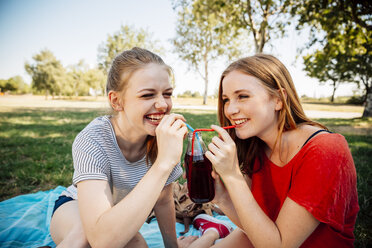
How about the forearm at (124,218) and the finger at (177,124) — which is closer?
the forearm at (124,218)

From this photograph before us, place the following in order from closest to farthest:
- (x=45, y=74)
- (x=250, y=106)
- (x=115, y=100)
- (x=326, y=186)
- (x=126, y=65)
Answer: (x=326, y=186) → (x=250, y=106) → (x=126, y=65) → (x=115, y=100) → (x=45, y=74)

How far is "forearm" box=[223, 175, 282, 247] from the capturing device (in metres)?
1.32

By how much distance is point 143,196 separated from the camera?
4.42 feet

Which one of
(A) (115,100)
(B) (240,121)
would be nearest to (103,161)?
(A) (115,100)

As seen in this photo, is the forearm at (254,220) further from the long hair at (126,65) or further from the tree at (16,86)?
the tree at (16,86)

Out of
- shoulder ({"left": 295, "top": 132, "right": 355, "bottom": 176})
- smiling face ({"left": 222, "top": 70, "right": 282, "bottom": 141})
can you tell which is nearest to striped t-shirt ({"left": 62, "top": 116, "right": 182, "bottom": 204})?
smiling face ({"left": 222, "top": 70, "right": 282, "bottom": 141})

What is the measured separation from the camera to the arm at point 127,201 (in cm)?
132

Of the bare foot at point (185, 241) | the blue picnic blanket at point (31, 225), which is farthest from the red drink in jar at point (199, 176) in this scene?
the blue picnic blanket at point (31, 225)

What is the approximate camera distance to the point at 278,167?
1716 mm

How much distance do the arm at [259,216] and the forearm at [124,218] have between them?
523 millimetres

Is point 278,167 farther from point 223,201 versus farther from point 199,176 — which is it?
point 199,176

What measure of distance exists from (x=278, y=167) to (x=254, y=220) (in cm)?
55

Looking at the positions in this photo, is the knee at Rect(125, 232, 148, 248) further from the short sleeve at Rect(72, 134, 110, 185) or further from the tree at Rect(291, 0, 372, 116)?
the tree at Rect(291, 0, 372, 116)

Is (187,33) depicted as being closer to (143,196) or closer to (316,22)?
(316,22)
